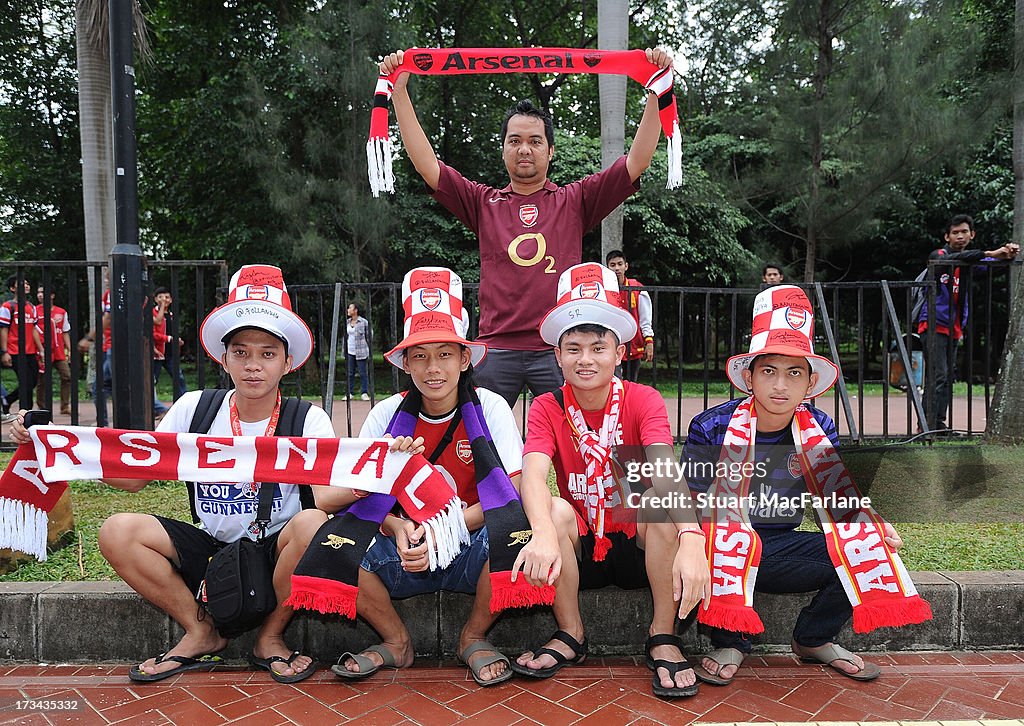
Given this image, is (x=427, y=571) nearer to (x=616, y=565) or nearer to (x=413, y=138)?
(x=616, y=565)

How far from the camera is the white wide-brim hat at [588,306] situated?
322cm

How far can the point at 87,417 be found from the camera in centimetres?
1114

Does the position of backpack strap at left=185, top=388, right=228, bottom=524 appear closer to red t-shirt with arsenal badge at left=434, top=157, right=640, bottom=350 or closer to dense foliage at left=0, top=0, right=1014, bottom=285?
red t-shirt with arsenal badge at left=434, top=157, right=640, bottom=350

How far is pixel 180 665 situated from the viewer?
3.14 meters

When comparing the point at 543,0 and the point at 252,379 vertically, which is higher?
the point at 543,0

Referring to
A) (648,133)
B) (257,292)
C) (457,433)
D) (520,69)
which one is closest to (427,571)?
(457,433)

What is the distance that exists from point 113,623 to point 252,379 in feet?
3.92

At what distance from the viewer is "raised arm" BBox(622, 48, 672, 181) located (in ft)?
12.5

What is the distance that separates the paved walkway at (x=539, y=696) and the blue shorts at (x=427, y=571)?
1.10 ft

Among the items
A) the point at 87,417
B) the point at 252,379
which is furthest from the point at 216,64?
the point at 252,379

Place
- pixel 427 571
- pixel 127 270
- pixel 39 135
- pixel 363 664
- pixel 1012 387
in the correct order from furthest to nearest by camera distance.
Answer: pixel 39 135 < pixel 1012 387 < pixel 127 270 < pixel 427 571 < pixel 363 664

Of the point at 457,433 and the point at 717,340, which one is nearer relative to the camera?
the point at 457,433

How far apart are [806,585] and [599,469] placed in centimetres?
94

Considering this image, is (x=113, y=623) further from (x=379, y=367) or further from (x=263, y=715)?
(x=379, y=367)
